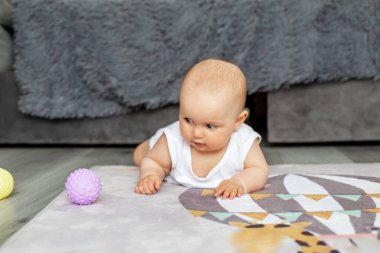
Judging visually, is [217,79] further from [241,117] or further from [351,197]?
[351,197]

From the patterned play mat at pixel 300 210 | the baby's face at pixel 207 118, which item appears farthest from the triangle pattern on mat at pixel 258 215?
the baby's face at pixel 207 118

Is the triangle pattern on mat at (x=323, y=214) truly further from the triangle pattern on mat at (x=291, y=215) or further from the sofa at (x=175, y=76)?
the sofa at (x=175, y=76)

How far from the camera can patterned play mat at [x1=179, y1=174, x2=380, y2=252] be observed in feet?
2.60

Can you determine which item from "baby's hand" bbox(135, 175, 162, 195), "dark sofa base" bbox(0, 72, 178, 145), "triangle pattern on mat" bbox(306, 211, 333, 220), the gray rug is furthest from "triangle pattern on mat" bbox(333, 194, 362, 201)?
"dark sofa base" bbox(0, 72, 178, 145)

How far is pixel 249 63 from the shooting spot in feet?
5.47

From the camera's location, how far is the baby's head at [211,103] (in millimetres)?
1035

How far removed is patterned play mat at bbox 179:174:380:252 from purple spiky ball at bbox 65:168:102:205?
0.57 feet

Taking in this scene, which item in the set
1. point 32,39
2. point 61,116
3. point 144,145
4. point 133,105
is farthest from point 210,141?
point 32,39

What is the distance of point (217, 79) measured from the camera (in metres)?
1.05

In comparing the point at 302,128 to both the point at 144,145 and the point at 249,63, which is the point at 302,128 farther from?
A: the point at 144,145

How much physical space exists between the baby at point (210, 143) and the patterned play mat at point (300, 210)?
0.14 ft

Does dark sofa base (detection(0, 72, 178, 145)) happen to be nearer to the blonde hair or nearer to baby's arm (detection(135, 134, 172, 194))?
baby's arm (detection(135, 134, 172, 194))

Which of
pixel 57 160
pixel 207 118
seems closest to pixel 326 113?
pixel 207 118

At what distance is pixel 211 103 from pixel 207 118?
0.03 m
